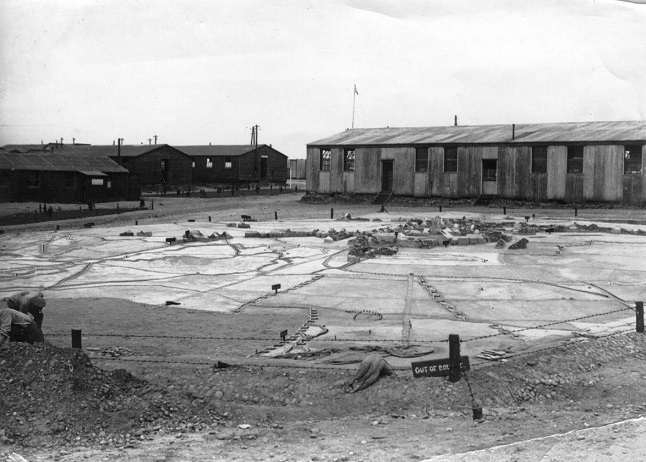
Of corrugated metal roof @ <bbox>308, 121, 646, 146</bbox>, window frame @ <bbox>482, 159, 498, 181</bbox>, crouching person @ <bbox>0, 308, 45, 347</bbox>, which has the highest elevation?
corrugated metal roof @ <bbox>308, 121, 646, 146</bbox>

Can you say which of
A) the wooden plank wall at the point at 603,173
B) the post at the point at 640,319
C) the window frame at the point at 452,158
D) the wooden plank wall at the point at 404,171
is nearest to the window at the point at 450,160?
the window frame at the point at 452,158

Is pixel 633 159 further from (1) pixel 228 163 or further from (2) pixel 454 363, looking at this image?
(1) pixel 228 163

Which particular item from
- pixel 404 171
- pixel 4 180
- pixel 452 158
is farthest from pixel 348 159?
pixel 4 180

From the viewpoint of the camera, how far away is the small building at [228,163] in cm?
8431

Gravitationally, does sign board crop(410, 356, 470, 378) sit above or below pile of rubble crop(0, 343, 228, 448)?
above

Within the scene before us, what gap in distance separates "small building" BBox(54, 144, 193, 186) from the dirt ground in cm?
6020

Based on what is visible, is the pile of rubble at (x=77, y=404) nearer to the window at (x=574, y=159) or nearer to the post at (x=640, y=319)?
the post at (x=640, y=319)

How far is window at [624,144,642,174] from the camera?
152ft

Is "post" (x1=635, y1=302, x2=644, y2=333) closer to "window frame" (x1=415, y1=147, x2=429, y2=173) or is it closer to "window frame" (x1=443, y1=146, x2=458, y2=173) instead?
"window frame" (x1=443, y1=146, x2=458, y2=173)

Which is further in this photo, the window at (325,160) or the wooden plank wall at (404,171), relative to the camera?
the window at (325,160)

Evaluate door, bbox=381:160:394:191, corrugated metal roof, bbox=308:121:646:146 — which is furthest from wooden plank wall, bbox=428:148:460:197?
door, bbox=381:160:394:191

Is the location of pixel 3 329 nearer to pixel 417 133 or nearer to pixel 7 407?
pixel 7 407

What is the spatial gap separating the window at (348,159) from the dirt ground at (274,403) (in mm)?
43100

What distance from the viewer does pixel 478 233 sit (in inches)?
1265
